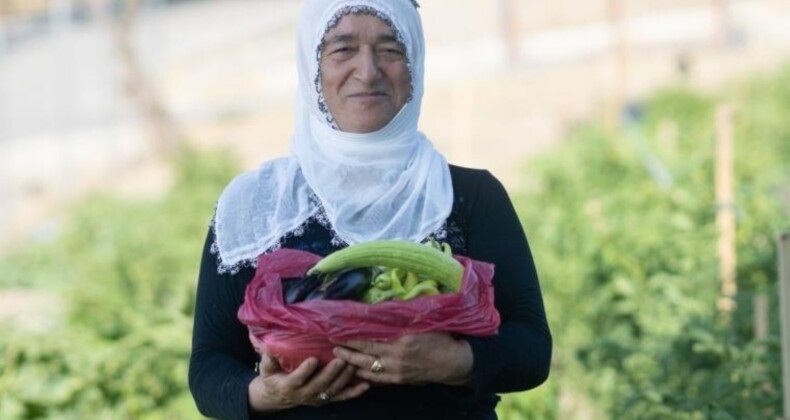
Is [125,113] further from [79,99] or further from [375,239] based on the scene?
[375,239]

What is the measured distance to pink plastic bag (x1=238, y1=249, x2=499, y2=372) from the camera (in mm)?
3039

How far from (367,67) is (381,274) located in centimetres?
43

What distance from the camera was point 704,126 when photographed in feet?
55.9

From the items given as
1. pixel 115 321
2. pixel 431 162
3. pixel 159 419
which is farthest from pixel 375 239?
pixel 115 321

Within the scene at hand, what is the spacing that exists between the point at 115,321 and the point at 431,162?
455cm

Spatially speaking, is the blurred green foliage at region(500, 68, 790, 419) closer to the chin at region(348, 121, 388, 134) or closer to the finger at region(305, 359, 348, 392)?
the chin at region(348, 121, 388, 134)

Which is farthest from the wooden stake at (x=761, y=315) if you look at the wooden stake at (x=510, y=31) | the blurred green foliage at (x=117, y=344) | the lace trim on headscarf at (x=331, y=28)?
the wooden stake at (x=510, y=31)

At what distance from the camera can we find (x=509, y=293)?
3.37 m

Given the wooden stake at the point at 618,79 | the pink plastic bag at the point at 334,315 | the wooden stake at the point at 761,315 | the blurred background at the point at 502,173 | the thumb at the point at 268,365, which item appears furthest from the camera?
the wooden stake at the point at 618,79

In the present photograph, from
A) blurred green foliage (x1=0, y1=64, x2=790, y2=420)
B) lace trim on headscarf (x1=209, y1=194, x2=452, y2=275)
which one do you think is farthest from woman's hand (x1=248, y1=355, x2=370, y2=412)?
blurred green foliage (x1=0, y1=64, x2=790, y2=420)

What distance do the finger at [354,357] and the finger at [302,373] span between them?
0.04 m

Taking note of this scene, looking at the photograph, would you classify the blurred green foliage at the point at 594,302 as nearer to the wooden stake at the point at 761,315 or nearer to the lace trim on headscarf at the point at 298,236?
the wooden stake at the point at 761,315

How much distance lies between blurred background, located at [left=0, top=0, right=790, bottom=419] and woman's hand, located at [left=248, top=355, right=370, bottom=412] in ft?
6.47

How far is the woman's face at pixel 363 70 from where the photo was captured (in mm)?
3373
